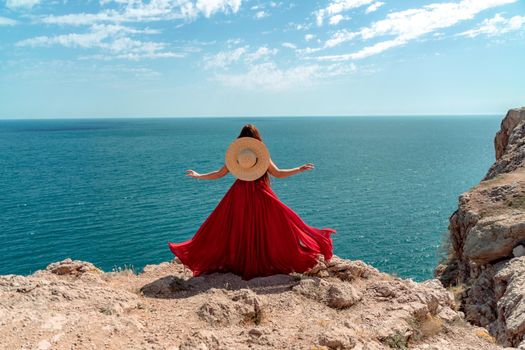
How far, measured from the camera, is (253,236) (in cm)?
769

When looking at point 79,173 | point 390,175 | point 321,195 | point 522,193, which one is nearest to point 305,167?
point 522,193

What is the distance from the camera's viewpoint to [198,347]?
4758 mm

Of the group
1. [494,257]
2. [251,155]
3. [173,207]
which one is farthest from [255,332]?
[173,207]

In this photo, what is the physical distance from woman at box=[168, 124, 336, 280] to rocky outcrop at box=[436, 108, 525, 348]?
336 centimetres

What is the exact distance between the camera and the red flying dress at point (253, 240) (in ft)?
25.1

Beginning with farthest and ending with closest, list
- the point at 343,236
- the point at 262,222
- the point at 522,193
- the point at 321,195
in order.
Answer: the point at 321,195
the point at 343,236
the point at 522,193
the point at 262,222

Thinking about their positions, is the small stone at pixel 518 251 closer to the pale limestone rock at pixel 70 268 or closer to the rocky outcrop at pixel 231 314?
the rocky outcrop at pixel 231 314

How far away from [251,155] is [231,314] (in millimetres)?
2991

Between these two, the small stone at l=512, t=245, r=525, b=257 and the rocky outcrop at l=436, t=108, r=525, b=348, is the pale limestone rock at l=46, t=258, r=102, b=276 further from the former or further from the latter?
the small stone at l=512, t=245, r=525, b=257

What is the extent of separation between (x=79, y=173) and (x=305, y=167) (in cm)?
5462

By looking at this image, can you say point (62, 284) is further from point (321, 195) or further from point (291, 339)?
point (321, 195)

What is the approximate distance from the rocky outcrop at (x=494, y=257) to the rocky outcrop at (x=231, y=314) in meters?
0.34

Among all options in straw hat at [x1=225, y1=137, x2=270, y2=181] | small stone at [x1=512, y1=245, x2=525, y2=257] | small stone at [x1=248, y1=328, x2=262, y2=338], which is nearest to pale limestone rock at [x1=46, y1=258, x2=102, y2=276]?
straw hat at [x1=225, y1=137, x2=270, y2=181]

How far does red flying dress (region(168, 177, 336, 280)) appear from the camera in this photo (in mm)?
7637
